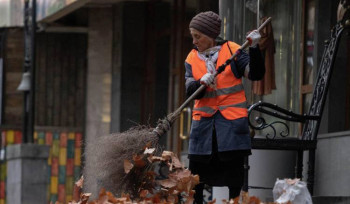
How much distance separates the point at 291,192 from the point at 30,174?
14.8 meters

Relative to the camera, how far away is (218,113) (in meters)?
7.88

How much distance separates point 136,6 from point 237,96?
509 inches

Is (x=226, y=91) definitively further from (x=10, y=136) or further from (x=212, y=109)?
(x=10, y=136)

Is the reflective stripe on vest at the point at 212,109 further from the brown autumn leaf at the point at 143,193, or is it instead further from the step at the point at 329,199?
the step at the point at 329,199

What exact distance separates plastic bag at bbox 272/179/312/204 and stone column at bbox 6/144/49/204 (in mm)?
14371

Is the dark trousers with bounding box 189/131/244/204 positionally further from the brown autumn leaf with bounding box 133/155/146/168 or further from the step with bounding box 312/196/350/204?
the step with bounding box 312/196/350/204

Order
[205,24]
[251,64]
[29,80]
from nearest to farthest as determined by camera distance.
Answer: [251,64] < [205,24] < [29,80]

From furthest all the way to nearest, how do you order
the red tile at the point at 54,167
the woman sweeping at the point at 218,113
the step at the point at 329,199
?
the red tile at the point at 54,167, the step at the point at 329,199, the woman sweeping at the point at 218,113

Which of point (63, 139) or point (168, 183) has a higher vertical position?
point (168, 183)

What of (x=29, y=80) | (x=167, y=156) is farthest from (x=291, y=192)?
(x=29, y=80)

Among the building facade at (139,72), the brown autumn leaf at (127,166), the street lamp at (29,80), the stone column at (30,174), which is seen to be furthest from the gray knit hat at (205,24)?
the stone column at (30,174)

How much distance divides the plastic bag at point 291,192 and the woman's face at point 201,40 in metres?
→ 1.35

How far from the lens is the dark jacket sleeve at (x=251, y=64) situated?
25.1 ft

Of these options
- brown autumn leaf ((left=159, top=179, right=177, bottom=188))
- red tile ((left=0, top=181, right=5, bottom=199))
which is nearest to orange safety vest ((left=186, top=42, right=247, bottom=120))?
brown autumn leaf ((left=159, top=179, right=177, bottom=188))
